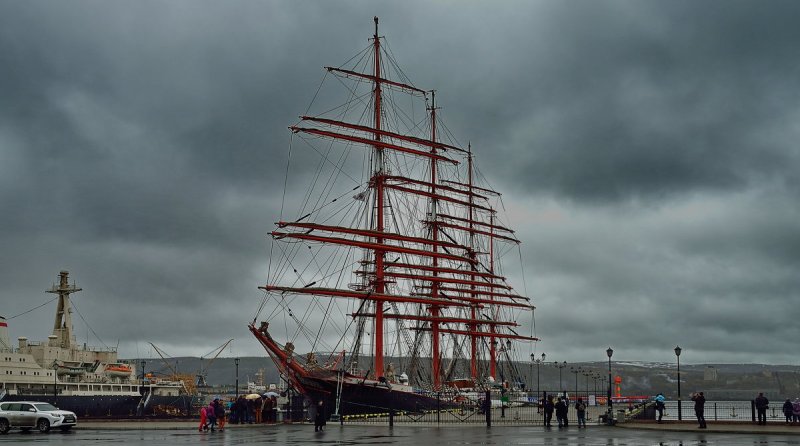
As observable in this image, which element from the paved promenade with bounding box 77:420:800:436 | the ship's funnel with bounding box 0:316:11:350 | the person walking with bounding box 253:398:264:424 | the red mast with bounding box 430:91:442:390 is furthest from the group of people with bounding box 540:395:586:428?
the ship's funnel with bounding box 0:316:11:350

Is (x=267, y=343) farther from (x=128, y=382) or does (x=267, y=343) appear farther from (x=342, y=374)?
(x=128, y=382)

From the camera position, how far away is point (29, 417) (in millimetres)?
42875

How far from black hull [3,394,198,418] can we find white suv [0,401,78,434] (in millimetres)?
23943

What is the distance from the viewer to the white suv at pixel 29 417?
42438mm

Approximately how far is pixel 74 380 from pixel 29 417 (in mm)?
49906

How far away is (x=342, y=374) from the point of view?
61125 millimetres

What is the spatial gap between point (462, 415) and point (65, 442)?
28394 mm

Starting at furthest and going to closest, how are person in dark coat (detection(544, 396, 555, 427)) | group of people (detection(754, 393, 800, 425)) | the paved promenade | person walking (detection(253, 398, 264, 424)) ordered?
person walking (detection(253, 398, 264, 424))
person in dark coat (detection(544, 396, 555, 427))
group of people (detection(754, 393, 800, 425))
the paved promenade

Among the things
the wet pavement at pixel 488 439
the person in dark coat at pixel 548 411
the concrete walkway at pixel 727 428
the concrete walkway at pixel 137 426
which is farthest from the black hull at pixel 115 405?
the concrete walkway at pixel 727 428

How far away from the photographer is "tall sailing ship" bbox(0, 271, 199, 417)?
76.3 metres

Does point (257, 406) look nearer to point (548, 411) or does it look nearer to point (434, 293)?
point (548, 411)

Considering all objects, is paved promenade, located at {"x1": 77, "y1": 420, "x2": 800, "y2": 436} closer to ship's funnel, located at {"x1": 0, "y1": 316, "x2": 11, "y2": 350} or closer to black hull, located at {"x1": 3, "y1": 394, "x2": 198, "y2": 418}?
black hull, located at {"x1": 3, "y1": 394, "x2": 198, "y2": 418}

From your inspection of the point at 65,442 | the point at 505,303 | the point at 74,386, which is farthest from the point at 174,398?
the point at 65,442

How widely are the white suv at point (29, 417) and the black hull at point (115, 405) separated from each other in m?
23.9
